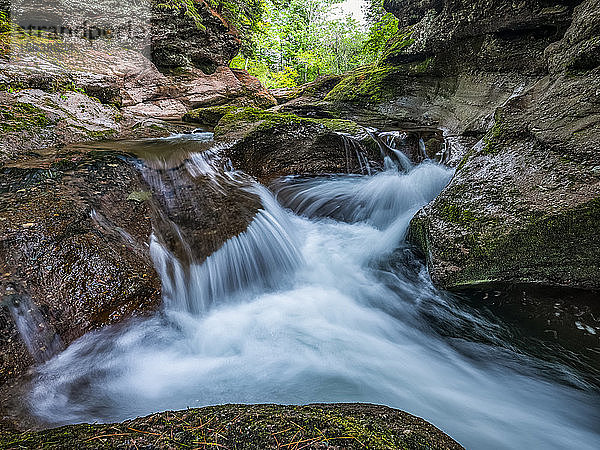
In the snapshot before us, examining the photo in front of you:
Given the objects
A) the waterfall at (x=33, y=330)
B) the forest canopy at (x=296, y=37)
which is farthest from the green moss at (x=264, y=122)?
the forest canopy at (x=296, y=37)

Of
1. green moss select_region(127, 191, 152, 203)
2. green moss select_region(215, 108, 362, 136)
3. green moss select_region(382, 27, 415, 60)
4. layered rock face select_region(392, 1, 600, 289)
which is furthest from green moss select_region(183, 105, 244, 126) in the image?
layered rock face select_region(392, 1, 600, 289)

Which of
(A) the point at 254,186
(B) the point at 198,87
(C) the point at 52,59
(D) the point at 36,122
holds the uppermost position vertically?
(B) the point at 198,87

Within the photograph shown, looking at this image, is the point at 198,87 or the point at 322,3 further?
the point at 322,3

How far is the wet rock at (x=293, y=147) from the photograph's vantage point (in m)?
6.13

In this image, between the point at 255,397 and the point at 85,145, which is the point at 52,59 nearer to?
the point at 85,145

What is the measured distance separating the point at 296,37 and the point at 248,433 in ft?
74.8

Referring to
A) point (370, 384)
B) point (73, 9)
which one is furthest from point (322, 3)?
point (370, 384)

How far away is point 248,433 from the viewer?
51.3 inches

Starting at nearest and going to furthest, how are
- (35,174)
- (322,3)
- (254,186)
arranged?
(35,174)
(254,186)
(322,3)

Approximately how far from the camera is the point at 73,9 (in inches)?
372

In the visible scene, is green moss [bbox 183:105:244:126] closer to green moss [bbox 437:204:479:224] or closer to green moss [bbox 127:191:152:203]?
green moss [bbox 127:191:152:203]

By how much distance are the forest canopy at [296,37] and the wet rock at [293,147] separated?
1022 cm

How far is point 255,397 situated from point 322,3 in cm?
2599

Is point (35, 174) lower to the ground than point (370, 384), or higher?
higher
